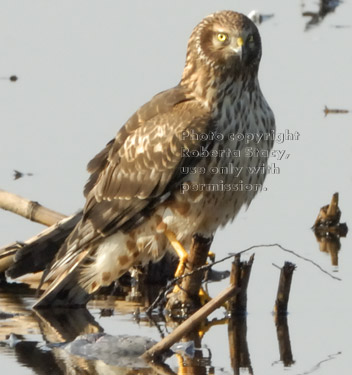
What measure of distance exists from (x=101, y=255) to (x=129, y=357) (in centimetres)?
209

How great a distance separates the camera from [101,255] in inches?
435

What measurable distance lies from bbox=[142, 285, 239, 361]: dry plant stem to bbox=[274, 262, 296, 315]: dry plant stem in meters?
1.02

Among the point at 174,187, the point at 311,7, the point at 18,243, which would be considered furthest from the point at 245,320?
the point at 311,7

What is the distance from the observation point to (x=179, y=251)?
10805 millimetres

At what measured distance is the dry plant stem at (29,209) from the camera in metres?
11.6

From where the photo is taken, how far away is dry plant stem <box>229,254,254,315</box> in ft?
31.4

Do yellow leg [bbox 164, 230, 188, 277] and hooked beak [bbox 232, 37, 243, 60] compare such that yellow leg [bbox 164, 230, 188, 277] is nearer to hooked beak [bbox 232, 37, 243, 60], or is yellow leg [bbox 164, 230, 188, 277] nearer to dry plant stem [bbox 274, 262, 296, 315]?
dry plant stem [bbox 274, 262, 296, 315]

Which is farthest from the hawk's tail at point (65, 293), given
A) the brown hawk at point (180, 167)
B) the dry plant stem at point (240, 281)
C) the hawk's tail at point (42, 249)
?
the dry plant stem at point (240, 281)

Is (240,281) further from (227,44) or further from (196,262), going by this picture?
(227,44)

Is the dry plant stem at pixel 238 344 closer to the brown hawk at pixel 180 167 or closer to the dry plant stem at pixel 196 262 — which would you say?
the dry plant stem at pixel 196 262

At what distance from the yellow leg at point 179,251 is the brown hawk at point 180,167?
11 mm

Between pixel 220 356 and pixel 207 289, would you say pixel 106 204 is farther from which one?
pixel 220 356

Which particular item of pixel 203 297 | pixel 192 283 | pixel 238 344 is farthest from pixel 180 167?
pixel 238 344

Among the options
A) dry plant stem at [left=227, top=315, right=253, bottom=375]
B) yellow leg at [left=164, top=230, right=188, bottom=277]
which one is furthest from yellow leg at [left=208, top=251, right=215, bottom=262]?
dry plant stem at [left=227, top=315, right=253, bottom=375]
